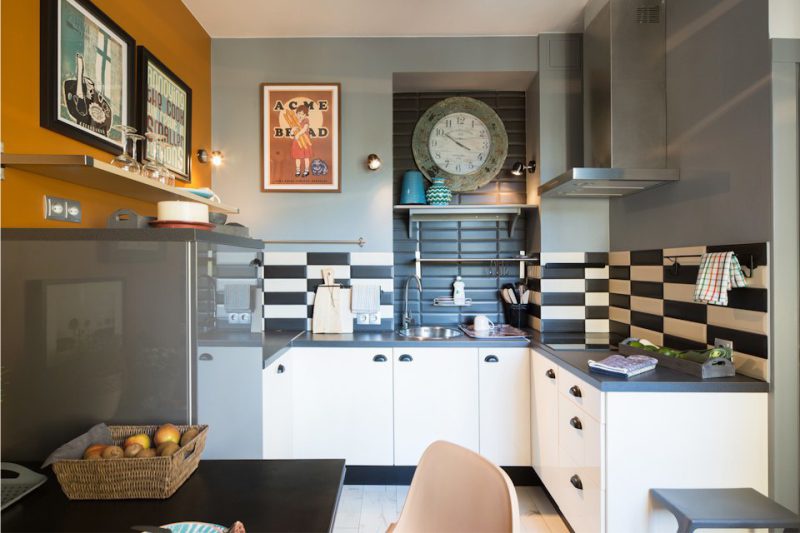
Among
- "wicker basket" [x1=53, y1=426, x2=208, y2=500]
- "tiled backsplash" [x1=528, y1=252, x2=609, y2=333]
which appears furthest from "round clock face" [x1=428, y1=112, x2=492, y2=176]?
"wicker basket" [x1=53, y1=426, x2=208, y2=500]

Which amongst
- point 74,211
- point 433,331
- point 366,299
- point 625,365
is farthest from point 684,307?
point 74,211

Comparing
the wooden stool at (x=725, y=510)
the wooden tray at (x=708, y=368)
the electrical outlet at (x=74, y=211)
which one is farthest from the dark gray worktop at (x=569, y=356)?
the electrical outlet at (x=74, y=211)

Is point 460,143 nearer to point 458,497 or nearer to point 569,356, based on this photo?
point 569,356

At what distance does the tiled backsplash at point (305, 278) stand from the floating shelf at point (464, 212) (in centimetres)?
34

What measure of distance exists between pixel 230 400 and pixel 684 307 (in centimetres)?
212

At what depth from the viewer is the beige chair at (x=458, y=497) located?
107 cm

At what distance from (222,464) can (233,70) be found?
9.09 feet

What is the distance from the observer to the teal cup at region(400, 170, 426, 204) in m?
3.11

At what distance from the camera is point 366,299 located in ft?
10.1

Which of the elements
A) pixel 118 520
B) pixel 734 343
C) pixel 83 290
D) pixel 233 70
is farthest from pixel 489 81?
pixel 118 520

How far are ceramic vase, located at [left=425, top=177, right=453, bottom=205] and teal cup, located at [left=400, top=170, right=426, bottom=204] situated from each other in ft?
0.19

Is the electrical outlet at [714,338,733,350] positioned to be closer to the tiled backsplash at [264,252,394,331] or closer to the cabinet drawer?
the cabinet drawer

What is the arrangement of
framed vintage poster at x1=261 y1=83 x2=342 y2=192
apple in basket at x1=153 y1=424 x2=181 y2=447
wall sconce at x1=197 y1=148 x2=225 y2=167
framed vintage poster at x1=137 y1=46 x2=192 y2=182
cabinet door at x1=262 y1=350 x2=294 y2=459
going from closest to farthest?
1. apple in basket at x1=153 y1=424 x2=181 y2=447
2. cabinet door at x1=262 y1=350 x2=294 y2=459
3. framed vintage poster at x1=137 y1=46 x2=192 y2=182
4. wall sconce at x1=197 y1=148 x2=225 y2=167
5. framed vintage poster at x1=261 y1=83 x2=342 y2=192

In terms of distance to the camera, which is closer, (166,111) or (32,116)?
(32,116)
